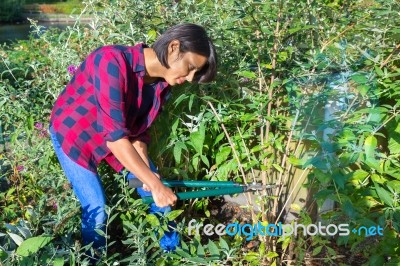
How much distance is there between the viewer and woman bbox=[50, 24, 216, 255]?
1.85 metres

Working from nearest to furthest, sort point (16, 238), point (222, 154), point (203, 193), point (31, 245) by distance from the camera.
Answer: point (31, 245), point (16, 238), point (203, 193), point (222, 154)

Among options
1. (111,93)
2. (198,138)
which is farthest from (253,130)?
(111,93)

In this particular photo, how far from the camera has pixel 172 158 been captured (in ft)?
8.78

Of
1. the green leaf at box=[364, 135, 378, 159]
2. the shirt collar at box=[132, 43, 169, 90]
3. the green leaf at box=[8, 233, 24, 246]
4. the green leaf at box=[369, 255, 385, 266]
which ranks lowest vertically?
the green leaf at box=[369, 255, 385, 266]

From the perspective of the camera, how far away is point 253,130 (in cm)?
254

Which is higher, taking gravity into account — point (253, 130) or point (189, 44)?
point (189, 44)

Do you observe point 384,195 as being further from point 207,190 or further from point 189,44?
point 189,44

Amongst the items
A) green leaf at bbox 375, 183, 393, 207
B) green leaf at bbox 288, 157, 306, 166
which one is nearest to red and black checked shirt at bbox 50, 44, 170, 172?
green leaf at bbox 288, 157, 306, 166

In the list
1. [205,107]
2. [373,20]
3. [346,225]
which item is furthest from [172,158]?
[373,20]

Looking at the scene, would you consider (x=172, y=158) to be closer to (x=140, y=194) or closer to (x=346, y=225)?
(x=140, y=194)

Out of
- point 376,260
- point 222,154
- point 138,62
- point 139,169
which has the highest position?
point 138,62

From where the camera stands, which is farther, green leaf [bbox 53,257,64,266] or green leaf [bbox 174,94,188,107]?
green leaf [bbox 174,94,188,107]

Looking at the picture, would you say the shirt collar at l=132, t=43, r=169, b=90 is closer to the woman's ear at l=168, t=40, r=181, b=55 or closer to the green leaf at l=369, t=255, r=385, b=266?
the woman's ear at l=168, t=40, r=181, b=55

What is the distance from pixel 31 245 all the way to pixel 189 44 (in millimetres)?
887
